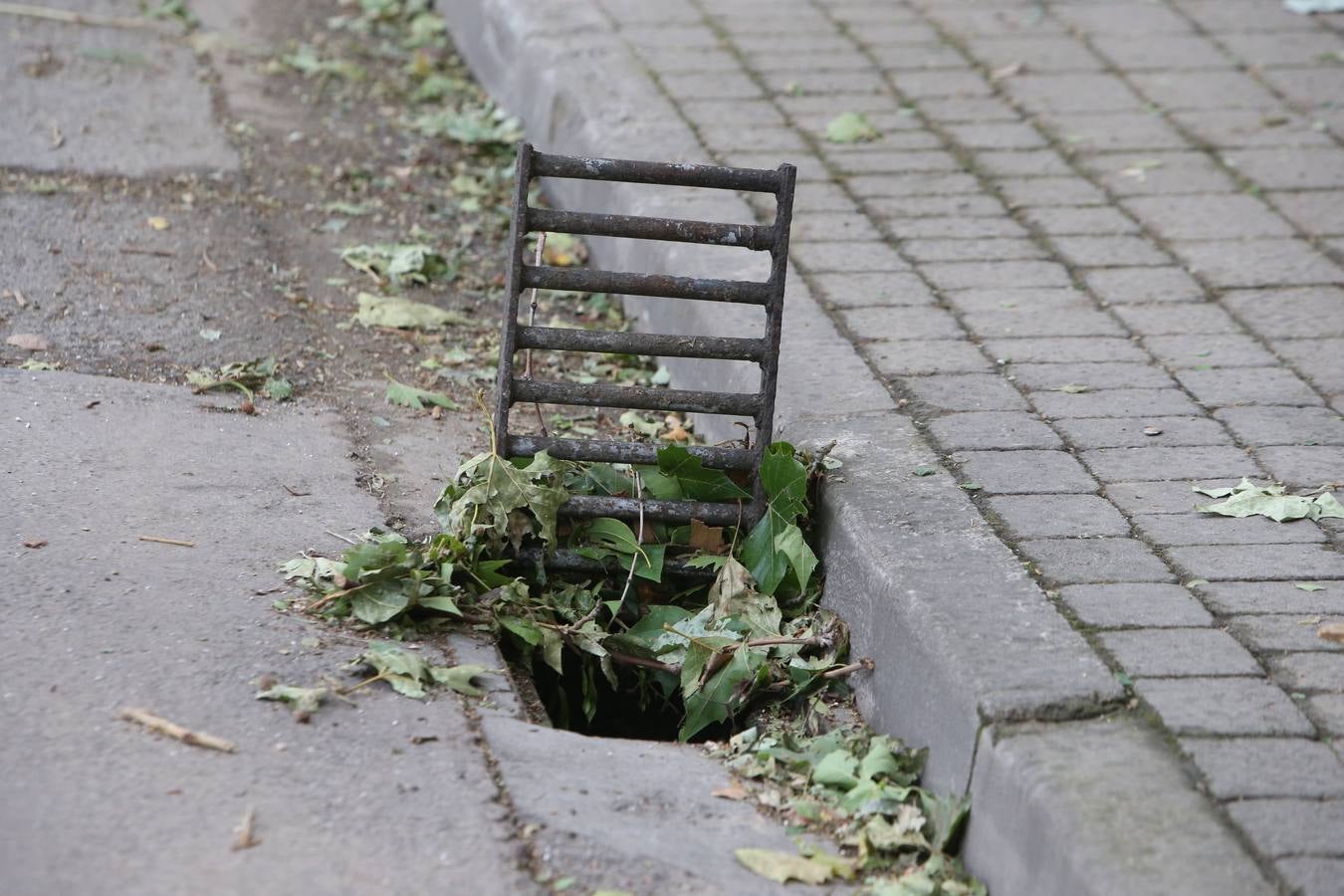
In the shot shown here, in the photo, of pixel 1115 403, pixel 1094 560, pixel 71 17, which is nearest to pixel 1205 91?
pixel 1115 403

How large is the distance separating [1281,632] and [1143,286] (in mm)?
1688

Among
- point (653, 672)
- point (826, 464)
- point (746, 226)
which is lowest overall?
point (653, 672)

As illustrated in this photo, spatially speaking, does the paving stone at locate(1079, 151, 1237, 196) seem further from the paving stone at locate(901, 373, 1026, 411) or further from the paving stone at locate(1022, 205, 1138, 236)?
the paving stone at locate(901, 373, 1026, 411)

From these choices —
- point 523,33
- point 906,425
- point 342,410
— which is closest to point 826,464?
point 906,425

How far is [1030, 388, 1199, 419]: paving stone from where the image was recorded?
343 cm

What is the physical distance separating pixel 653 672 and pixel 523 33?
11.7ft

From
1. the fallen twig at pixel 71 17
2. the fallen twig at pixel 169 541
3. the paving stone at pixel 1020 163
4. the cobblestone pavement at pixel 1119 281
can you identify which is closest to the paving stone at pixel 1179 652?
the cobblestone pavement at pixel 1119 281

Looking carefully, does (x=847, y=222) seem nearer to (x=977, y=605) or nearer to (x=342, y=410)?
(x=342, y=410)

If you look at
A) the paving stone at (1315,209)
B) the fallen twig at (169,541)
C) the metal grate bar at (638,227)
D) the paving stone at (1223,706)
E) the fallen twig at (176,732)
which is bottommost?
the fallen twig at (169,541)

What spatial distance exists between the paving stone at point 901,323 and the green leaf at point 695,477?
2.62 ft

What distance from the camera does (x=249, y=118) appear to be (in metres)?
5.77

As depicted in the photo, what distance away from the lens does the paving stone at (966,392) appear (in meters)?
3.45

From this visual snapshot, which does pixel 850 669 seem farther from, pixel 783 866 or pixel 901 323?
pixel 901 323

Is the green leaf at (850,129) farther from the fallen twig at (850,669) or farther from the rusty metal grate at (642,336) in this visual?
the fallen twig at (850,669)
